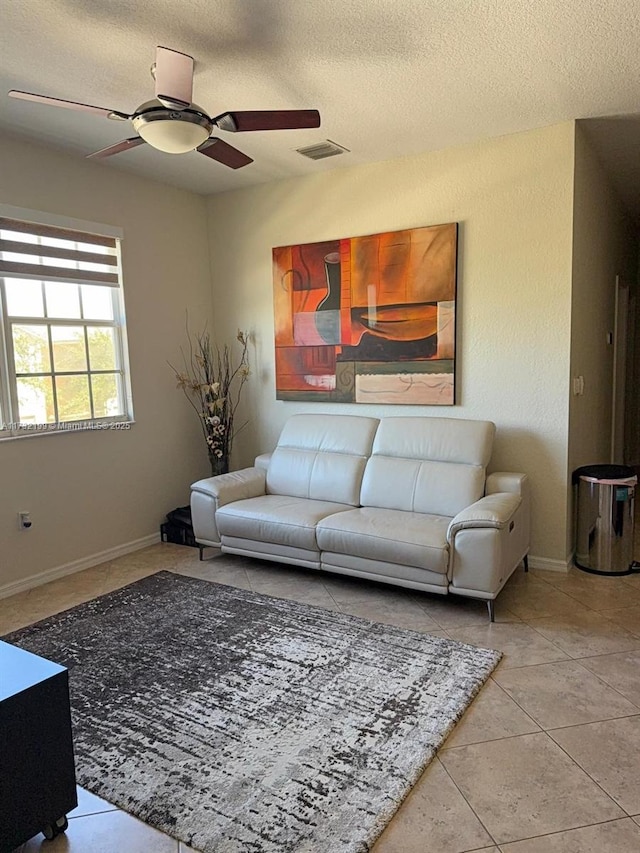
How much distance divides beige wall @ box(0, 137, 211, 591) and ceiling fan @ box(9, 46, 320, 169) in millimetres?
1562

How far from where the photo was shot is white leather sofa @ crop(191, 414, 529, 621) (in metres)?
3.02

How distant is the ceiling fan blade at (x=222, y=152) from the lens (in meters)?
2.57

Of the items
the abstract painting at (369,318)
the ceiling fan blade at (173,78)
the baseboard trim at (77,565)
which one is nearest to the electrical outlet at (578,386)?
the abstract painting at (369,318)

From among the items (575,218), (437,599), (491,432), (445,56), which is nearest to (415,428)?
(491,432)

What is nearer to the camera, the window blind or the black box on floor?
the window blind

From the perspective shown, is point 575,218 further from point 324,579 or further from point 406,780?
A: point 406,780

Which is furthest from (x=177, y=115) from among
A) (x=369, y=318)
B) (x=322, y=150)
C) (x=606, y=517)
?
(x=606, y=517)

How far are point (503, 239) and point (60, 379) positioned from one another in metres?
3.03

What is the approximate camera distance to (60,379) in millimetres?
3832

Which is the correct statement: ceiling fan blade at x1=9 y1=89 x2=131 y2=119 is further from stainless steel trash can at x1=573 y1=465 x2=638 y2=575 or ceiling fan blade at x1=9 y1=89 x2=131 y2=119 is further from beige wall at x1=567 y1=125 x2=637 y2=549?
stainless steel trash can at x1=573 y1=465 x2=638 y2=575

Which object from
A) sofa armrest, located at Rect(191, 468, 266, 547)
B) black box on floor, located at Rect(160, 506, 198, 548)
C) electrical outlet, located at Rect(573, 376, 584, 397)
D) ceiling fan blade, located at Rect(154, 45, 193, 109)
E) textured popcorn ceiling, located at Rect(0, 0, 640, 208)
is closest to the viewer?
ceiling fan blade, located at Rect(154, 45, 193, 109)

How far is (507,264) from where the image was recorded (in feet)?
12.1

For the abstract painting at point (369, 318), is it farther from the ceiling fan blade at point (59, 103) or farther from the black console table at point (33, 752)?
the black console table at point (33, 752)

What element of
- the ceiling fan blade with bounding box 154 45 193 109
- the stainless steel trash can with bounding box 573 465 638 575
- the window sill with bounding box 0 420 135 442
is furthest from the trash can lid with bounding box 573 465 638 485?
the window sill with bounding box 0 420 135 442
